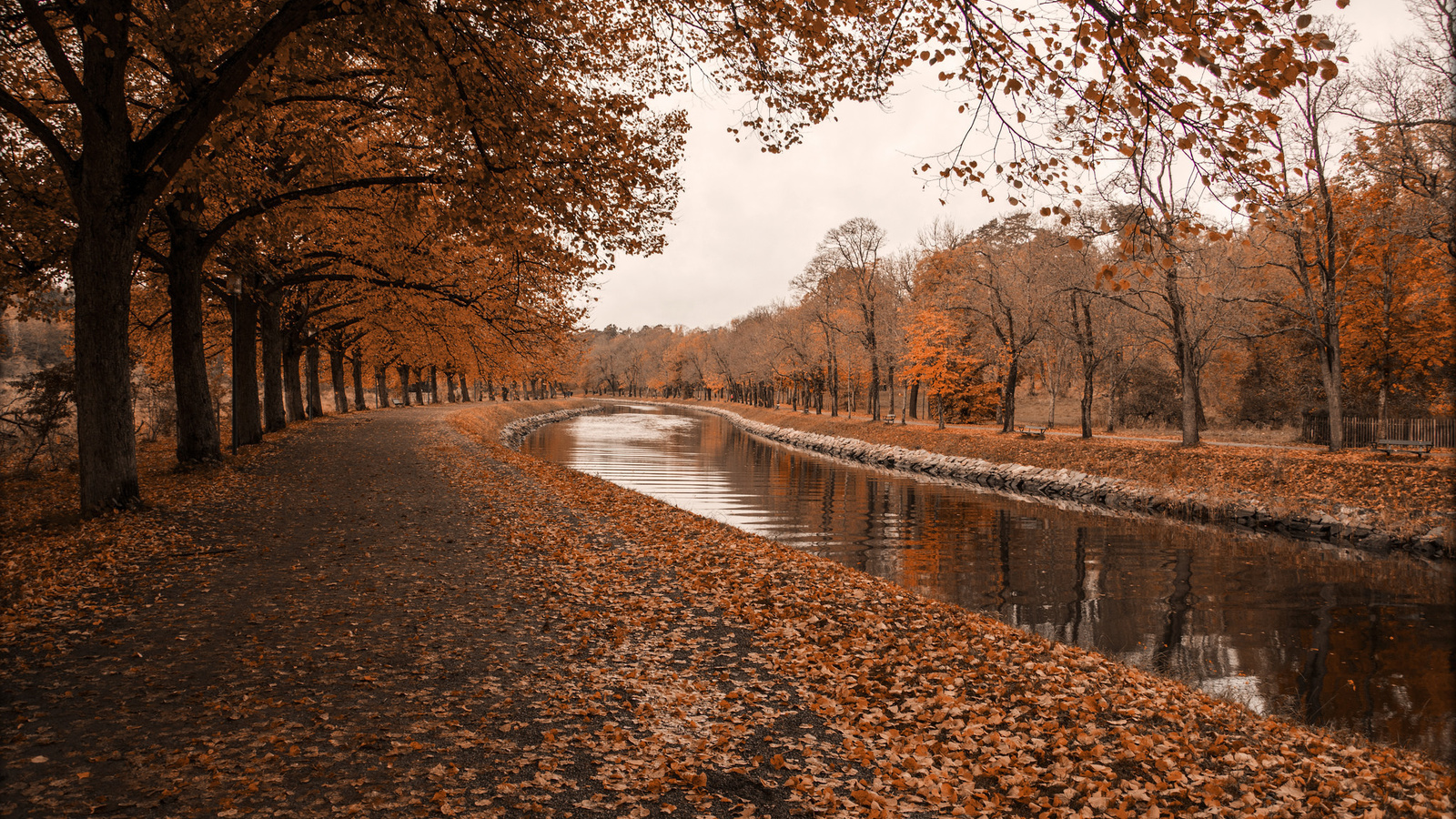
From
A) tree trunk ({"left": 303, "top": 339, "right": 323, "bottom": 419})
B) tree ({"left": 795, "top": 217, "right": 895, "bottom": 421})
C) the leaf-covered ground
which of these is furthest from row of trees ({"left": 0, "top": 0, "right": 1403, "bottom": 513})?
tree ({"left": 795, "top": 217, "right": 895, "bottom": 421})

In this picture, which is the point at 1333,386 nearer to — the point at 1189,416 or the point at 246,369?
the point at 1189,416

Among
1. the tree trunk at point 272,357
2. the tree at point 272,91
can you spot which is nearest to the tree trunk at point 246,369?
the tree trunk at point 272,357

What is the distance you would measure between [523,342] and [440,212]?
9.09 metres

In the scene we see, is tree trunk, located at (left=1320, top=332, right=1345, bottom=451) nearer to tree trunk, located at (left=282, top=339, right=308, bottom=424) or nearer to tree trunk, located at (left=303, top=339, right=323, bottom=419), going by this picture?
tree trunk, located at (left=282, top=339, right=308, bottom=424)

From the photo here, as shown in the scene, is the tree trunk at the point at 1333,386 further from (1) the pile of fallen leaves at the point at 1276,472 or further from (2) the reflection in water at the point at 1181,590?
(2) the reflection in water at the point at 1181,590

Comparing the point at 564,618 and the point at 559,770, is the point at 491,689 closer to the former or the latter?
the point at 559,770

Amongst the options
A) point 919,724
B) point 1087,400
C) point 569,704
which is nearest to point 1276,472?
point 1087,400

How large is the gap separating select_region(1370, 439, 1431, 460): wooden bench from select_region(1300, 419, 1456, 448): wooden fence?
3178mm

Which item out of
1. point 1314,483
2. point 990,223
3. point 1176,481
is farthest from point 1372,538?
point 990,223

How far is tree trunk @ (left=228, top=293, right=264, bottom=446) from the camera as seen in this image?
18672 mm

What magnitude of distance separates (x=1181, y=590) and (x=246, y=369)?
72.2 ft

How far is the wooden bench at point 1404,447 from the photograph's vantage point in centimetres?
1761

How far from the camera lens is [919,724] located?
548 centimetres

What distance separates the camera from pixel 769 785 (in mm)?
4465
